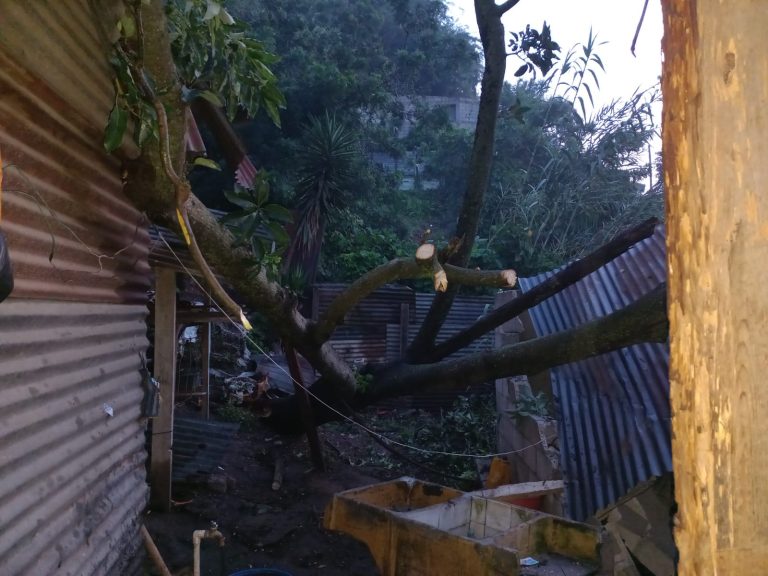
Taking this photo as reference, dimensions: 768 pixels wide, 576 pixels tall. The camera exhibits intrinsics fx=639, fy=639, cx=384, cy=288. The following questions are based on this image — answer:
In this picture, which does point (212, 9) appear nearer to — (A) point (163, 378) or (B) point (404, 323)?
(A) point (163, 378)

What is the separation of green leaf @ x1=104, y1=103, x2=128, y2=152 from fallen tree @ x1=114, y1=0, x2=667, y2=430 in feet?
0.73

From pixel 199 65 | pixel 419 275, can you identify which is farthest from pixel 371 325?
pixel 199 65

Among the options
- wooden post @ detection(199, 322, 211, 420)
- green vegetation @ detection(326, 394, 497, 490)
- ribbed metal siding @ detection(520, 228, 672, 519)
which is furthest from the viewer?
green vegetation @ detection(326, 394, 497, 490)

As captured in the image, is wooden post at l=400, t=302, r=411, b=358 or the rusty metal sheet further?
wooden post at l=400, t=302, r=411, b=358

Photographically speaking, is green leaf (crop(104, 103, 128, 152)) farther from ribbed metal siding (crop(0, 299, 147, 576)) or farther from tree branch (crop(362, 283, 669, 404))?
tree branch (crop(362, 283, 669, 404))

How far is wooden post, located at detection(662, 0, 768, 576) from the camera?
1.34 m

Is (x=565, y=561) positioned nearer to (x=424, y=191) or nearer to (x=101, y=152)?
(x=101, y=152)

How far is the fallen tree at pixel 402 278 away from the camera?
3.90 metres

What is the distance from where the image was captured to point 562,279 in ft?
20.2

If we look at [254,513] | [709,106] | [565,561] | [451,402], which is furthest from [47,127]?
[451,402]

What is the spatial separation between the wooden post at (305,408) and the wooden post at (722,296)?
21.1 ft

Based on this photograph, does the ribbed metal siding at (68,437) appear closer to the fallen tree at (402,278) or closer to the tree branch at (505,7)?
the fallen tree at (402,278)

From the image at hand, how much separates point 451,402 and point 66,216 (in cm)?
1056

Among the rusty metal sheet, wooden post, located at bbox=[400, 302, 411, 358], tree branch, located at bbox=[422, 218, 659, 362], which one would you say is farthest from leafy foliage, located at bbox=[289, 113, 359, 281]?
the rusty metal sheet
